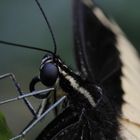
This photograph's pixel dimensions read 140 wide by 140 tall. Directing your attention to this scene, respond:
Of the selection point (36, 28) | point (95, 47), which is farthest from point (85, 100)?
point (36, 28)

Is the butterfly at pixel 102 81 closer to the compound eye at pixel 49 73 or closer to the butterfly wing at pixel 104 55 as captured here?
the butterfly wing at pixel 104 55

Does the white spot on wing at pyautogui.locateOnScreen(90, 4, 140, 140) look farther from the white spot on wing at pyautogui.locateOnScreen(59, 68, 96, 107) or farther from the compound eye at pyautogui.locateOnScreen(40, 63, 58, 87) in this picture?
the compound eye at pyautogui.locateOnScreen(40, 63, 58, 87)

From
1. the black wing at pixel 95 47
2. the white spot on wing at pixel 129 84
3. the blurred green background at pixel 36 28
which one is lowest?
the white spot on wing at pixel 129 84

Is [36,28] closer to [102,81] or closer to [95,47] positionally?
Answer: [95,47]

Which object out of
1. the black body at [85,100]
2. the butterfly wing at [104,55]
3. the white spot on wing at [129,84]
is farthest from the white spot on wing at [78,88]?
the butterfly wing at [104,55]

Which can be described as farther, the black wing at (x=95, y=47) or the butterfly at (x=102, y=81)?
the black wing at (x=95, y=47)

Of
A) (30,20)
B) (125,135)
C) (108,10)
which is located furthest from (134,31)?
(125,135)
